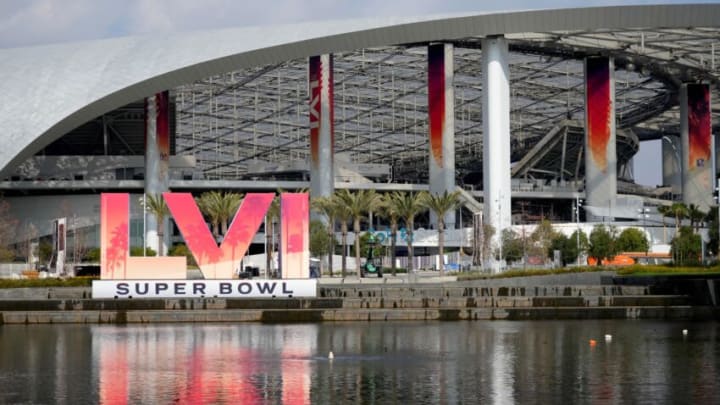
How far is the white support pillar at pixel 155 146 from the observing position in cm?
9038

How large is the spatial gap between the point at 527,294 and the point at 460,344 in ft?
50.0

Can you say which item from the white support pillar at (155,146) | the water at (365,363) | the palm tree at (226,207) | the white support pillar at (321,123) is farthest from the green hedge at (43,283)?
the white support pillar at (321,123)

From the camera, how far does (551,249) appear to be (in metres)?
83.1

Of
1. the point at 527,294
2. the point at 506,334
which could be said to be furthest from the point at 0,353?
the point at 527,294

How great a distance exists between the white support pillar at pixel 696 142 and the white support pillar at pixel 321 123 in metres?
30.0

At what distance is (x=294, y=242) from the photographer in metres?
54.0

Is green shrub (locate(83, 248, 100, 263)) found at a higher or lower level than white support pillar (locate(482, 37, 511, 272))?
lower

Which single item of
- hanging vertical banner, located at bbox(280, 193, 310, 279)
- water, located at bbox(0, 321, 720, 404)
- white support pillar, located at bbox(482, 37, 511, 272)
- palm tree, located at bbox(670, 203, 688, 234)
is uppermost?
white support pillar, located at bbox(482, 37, 511, 272)

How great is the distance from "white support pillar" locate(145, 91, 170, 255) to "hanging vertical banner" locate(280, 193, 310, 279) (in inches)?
1469

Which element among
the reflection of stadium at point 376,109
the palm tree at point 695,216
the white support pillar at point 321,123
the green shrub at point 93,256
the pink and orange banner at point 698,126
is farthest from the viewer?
the pink and orange banner at point 698,126

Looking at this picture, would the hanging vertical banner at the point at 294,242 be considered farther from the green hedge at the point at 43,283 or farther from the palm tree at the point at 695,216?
the palm tree at the point at 695,216

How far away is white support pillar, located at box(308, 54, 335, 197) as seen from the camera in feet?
299

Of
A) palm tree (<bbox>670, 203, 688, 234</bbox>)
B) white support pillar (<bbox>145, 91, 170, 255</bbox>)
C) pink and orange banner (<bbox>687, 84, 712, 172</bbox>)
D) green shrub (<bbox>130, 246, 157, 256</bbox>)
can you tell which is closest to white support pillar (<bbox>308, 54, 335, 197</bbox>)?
white support pillar (<bbox>145, 91, 170, 255</bbox>)

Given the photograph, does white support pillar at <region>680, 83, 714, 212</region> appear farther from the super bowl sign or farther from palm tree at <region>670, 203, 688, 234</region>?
the super bowl sign
